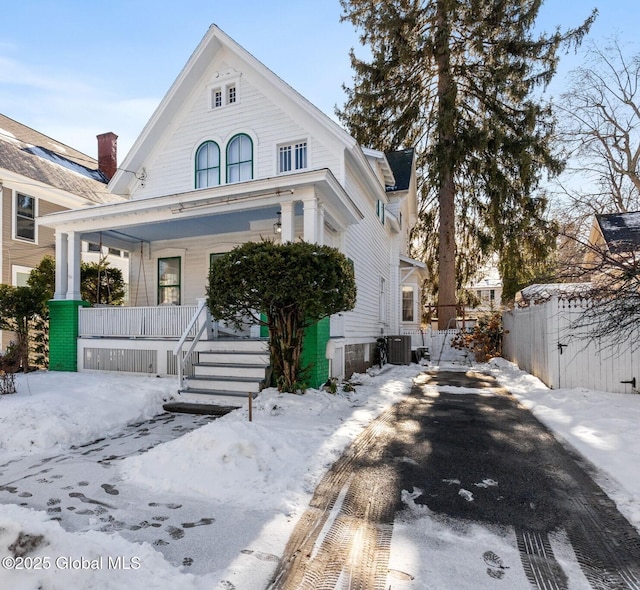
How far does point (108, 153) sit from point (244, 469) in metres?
21.0

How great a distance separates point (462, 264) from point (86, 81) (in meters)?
18.1

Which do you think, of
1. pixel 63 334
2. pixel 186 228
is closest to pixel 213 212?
pixel 186 228

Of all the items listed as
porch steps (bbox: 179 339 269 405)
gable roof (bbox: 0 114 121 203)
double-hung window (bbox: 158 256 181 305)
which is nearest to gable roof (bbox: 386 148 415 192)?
double-hung window (bbox: 158 256 181 305)

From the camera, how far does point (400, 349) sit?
Result: 14.3m

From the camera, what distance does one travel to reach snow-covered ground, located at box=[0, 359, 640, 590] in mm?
2234

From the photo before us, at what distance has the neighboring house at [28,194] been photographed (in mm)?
13742

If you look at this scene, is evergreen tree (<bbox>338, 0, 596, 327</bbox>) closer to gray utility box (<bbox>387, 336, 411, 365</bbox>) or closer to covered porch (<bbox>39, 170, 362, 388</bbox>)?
gray utility box (<bbox>387, 336, 411, 365</bbox>)

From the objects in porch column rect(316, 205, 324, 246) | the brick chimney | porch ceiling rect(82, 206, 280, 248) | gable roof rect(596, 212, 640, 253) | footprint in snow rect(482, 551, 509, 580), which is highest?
the brick chimney

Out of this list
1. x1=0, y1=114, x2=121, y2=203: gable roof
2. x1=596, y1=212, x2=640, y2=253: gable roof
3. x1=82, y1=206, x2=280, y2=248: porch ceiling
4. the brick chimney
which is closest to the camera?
x1=82, y1=206, x2=280, y2=248: porch ceiling

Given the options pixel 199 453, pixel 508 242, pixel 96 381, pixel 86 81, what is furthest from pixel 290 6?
pixel 508 242

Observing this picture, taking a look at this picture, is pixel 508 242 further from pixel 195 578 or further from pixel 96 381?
pixel 195 578

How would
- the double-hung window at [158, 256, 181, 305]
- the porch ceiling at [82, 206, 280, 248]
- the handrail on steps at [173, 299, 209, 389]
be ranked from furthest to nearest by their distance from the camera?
the double-hung window at [158, 256, 181, 305] < the porch ceiling at [82, 206, 280, 248] < the handrail on steps at [173, 299, 209, 389]

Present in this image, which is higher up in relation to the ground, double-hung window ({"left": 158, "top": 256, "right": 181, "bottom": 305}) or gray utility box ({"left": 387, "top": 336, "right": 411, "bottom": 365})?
double-hung window ({"left": 158, "top": 256, "right": 181, "bottom": 305})

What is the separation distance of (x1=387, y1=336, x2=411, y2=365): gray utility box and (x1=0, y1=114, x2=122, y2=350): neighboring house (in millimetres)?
12544
